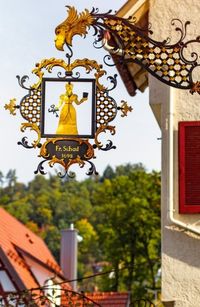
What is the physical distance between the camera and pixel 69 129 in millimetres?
9930

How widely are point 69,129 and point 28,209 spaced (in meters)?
78.6

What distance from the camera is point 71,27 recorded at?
9.84 m

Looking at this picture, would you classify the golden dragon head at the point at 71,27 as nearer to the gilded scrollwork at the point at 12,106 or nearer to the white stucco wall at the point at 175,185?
the gilded scrollwork at the point at 12,106

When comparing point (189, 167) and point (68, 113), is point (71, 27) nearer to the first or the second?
point (68, 113)

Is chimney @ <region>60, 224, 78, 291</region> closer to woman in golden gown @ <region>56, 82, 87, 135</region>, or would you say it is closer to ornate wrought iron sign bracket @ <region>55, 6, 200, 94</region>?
woman in golden gown @ <region>56, 82, 87, 135</region>

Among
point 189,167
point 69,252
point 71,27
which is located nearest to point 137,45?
point 71,27

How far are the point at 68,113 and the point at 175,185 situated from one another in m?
2.81

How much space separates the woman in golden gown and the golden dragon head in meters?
0.42

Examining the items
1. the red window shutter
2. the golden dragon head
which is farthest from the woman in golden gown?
the red window shutter

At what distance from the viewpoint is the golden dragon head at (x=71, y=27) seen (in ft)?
31.8

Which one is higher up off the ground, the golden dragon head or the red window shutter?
the golden dragon head

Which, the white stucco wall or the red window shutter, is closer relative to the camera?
the white stucco wall

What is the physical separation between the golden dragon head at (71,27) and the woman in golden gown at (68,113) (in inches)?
16.6

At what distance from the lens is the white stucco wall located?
1220 centimetres
